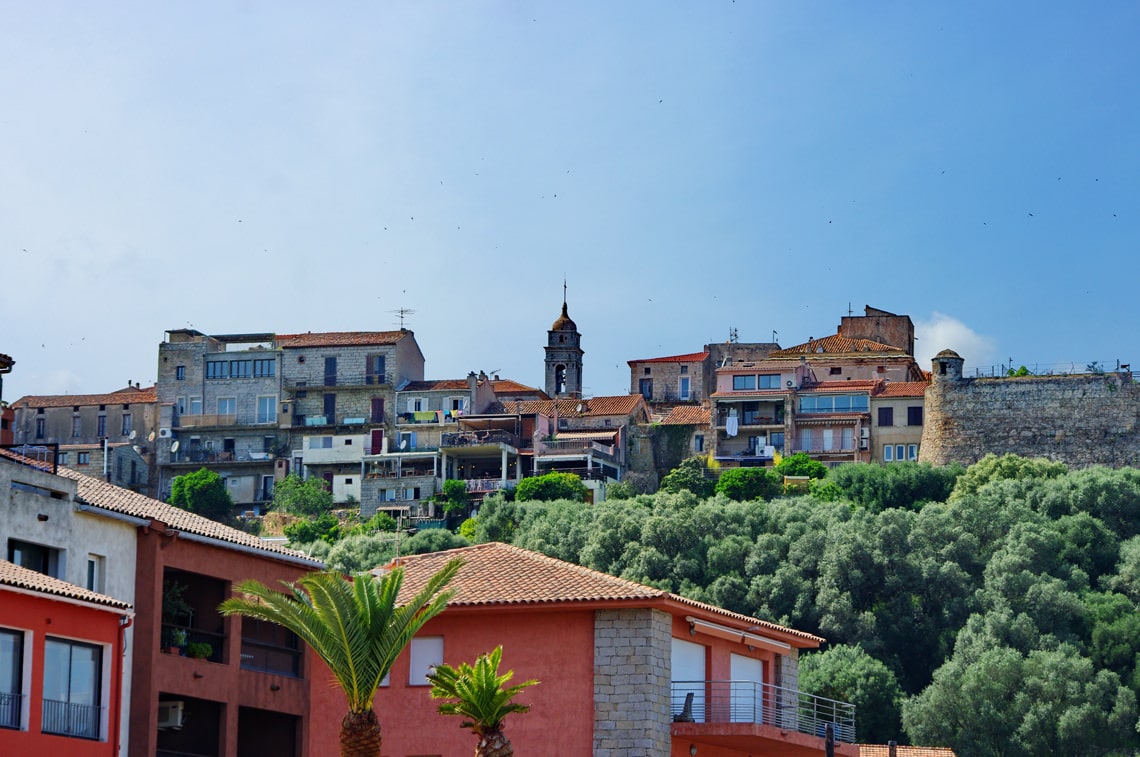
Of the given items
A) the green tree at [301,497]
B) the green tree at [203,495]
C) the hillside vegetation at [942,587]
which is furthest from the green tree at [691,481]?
the green tree at [203,495]

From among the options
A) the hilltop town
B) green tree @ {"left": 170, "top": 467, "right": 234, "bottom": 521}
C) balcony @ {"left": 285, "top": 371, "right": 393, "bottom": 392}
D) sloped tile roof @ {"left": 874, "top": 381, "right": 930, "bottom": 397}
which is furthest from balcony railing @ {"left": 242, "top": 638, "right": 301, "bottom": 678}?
balcony @ {"left": 285, "top": 371, "right": 393, "bottom": 392}

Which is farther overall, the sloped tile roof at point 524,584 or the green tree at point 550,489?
the green tree at point 550,489

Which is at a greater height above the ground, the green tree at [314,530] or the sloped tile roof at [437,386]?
the sloped tile roof at [437,386]

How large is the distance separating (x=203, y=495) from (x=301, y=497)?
5.06 meters

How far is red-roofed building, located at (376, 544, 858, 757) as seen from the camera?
3912 cm

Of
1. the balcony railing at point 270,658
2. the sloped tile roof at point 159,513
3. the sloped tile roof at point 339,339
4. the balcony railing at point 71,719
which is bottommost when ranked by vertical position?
the balcony railing at point 71,719

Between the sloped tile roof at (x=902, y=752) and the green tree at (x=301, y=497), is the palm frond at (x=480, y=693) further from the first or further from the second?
the green tree at (x=301, y=497)

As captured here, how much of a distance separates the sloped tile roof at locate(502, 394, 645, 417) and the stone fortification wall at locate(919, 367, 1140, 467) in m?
16.9

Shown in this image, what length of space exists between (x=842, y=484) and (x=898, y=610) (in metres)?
23.2

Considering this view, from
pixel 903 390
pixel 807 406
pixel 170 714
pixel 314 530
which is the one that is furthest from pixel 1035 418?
pixel 170 714

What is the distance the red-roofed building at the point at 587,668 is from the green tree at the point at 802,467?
66.3 metres

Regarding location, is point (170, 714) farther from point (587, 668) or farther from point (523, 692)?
point (587, 668)

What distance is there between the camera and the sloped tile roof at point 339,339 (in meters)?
121

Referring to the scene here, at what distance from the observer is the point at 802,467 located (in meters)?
109
